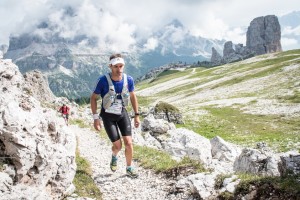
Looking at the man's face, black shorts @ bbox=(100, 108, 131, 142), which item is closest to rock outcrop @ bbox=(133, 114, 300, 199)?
black shorts @ bbox=(100, 108, 131, 142)

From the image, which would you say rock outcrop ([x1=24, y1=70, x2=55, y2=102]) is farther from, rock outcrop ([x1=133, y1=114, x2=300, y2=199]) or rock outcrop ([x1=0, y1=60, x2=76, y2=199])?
rock outcrop ([x1=0, y1=60, x2=76, y2=199])

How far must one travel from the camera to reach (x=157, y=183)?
14898mm

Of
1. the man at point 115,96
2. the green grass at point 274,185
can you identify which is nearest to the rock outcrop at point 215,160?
the green grass at point 274,185

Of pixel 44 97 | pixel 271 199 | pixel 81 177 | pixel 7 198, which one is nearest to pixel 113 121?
pixel 81 177

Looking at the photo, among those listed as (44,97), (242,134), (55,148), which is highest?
(44,97)

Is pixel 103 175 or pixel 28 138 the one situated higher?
pixel 28 138

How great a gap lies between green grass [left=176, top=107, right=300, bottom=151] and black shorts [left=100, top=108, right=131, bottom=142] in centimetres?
2258

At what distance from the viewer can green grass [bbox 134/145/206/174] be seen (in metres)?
15.6

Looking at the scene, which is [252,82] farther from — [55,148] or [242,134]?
[55,148]

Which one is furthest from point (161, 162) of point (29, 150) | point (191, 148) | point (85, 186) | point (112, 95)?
point (29, 150)

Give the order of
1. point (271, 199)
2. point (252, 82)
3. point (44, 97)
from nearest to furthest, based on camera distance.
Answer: point (271, 199)
point (44, 97)
point (252, 82)

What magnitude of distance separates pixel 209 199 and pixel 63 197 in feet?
16.1

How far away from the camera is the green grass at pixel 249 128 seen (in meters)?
38.8

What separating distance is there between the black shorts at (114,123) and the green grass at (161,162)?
9.14 feet
